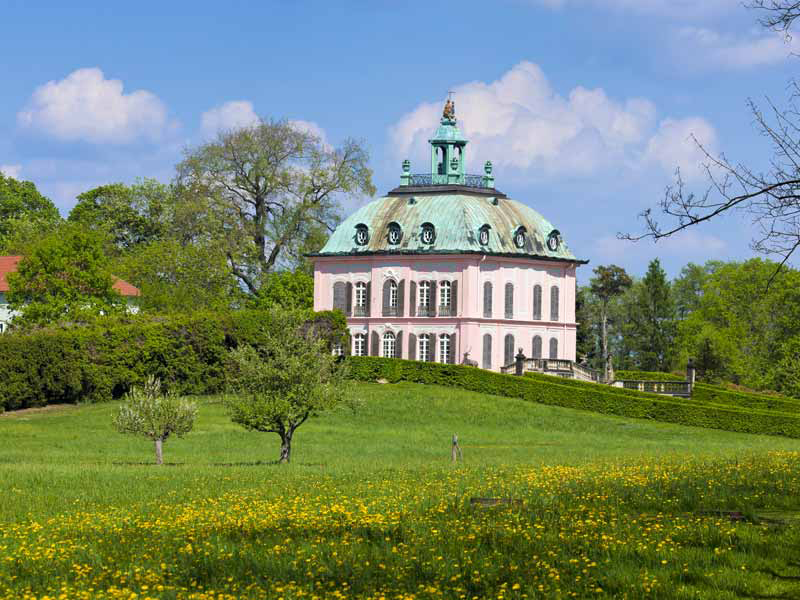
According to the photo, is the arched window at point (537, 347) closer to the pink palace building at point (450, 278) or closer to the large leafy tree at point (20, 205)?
the pink palace building at point (450, 278)

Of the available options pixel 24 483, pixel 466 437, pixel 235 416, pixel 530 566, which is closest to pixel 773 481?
pixel 530 566

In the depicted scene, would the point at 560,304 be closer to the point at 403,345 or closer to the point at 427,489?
the point at 403,345

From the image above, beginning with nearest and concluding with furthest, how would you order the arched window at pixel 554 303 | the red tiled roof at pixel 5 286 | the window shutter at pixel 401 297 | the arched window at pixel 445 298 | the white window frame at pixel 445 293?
the arched window at pixel 445 298 < the white window frame at pixel 445 293 < the window shutter at pixel 401 297 < the arched window at pixel 554 303 < the red tiled roof at pixel 5 286

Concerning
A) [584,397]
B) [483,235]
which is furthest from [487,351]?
[584,397]

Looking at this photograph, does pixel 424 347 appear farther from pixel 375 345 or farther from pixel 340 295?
pixel 340 295

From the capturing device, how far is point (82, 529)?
63.6 feet

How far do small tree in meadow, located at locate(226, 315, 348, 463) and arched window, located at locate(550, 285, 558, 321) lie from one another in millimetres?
46294

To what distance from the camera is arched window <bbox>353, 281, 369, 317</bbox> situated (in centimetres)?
8250

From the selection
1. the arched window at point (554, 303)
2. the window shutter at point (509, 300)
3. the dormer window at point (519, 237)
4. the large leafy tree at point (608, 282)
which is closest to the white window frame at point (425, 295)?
the window shutter at point (509, 300)

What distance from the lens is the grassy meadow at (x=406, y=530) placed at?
14.7 m

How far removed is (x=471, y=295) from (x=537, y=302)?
530 cm

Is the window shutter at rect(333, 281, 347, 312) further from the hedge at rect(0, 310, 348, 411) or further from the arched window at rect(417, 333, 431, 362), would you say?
the hedge at rect(0, 310, 348, 411)

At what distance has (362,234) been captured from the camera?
272 ft

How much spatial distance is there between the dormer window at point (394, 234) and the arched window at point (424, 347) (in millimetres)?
6435
